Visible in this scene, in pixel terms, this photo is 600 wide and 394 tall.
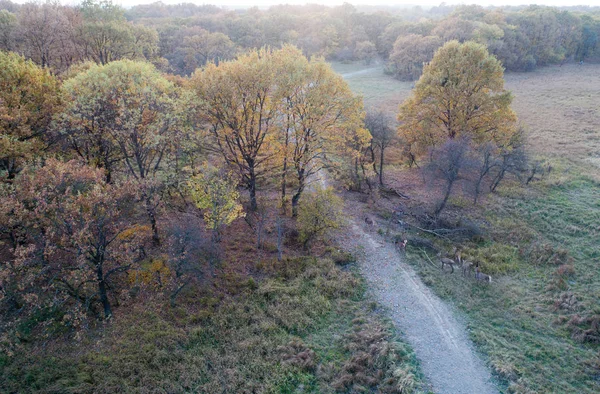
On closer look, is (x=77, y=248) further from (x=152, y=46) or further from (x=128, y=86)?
(x=152, y=46)

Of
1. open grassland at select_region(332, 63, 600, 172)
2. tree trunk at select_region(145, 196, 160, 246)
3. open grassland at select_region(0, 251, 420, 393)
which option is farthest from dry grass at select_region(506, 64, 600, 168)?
tree trunk at select_region(145, 196, 160, 246)

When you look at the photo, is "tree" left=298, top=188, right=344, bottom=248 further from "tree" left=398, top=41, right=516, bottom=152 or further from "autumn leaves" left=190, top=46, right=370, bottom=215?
"tree" left=398, top=41, right=516, bottom=152

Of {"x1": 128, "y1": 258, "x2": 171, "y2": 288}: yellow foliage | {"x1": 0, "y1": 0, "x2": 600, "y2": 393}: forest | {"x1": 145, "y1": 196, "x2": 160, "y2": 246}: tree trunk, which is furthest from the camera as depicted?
{"x1": 145, "y1": 196, "x2": 160, "y2": 246}: tree trunk

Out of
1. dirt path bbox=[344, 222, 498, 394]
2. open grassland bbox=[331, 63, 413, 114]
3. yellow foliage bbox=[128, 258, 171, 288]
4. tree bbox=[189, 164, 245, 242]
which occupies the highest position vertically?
open grassland bbox=[331, 63, 413, 114]

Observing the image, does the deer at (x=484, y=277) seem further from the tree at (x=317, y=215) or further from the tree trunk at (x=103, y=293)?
the tree trunk at (x=103, y=293)

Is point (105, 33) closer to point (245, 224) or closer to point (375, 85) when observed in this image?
point (245, 224)

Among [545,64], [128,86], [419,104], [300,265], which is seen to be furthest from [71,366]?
[545,64]

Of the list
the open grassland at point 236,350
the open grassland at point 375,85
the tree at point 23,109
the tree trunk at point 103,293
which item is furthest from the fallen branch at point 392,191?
the tree at point 23,109
